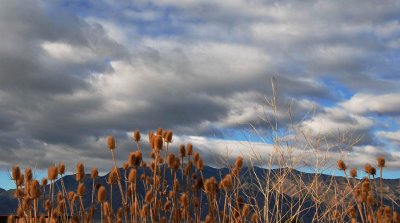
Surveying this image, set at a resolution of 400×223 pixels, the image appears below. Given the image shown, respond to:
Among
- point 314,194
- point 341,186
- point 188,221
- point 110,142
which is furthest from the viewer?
point 341,186

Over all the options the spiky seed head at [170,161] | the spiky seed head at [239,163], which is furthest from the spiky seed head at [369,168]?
the spiky seed head at [170,161]

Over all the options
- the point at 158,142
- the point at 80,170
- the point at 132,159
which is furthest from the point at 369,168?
the point at 80,170

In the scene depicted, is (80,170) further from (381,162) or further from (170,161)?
(381,162)

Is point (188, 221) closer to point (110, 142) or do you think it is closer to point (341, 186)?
point (110, 142)

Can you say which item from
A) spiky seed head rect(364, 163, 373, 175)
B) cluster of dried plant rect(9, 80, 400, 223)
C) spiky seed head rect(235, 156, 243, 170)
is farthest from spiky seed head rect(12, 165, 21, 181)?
spiky seed head rect(364, 163, 373, 175)

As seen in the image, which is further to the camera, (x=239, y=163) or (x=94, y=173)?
(x=94, y=173)

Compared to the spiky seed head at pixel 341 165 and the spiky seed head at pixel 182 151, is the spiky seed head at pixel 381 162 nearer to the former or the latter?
the spiky seed head at pixel 341 165

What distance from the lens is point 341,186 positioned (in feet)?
24.6

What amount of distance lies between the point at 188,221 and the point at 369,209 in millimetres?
2039

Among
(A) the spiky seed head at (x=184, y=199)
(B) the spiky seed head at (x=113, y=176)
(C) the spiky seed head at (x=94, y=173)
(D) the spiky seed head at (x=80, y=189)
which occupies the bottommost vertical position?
(A) the spiky seed head at (x=184, y=199)

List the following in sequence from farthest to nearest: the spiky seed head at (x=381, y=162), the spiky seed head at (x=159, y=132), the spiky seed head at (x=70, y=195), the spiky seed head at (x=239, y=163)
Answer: the spiky seed head at (x=381, y=162), the spiky seed head at (x=70, y=195), the spiky seed head at (x=239, y=163), the spiky seed head at (x=159, y=132)

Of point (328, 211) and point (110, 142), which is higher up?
point (110, 142)

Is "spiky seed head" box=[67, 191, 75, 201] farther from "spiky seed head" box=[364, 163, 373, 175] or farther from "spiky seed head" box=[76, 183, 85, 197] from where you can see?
"spiky seed head" box=[364, 163, 373, 175]

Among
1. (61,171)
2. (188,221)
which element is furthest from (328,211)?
(61,171)
